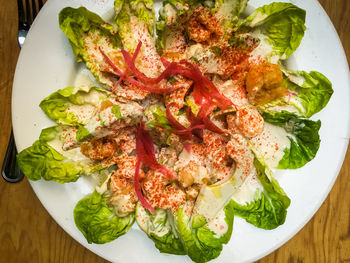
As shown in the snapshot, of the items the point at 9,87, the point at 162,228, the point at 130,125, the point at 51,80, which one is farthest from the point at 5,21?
the point at 162,228

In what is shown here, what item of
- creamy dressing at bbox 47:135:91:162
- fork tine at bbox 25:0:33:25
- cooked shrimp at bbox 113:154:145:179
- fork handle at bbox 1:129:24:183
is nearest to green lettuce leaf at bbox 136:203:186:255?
cooked shrimp at bbox 113:154:145:179

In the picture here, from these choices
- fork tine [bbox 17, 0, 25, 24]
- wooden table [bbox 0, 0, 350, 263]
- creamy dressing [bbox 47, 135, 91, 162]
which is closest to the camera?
creamy dressing [bbox 47, 135, 91, 162]

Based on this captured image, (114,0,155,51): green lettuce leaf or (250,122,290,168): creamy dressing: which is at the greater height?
(114,0,155,51): green lettuce leaf

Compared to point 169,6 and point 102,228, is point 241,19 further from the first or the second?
point 102,228

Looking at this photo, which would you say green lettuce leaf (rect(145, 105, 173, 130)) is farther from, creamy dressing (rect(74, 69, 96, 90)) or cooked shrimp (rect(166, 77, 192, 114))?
creamy dressing (rect(74, 69, 96, 90))

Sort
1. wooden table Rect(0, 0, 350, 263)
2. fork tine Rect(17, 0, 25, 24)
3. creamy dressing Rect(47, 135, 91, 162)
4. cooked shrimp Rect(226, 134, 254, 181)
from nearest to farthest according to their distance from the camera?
cooked shrimp Rect(226, 134, 254, 181) → creamy dressing Rect(47, 135, 91, 162) → fork tine Rect(17, 0, 25, 24) → wooden table Rect(0, 0, 350, 263)

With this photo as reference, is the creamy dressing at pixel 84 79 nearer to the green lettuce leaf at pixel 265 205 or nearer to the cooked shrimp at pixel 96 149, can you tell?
the cooked shrimp at pixel 96 149

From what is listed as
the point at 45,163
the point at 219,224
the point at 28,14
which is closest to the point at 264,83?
Result: the point at 219,224
